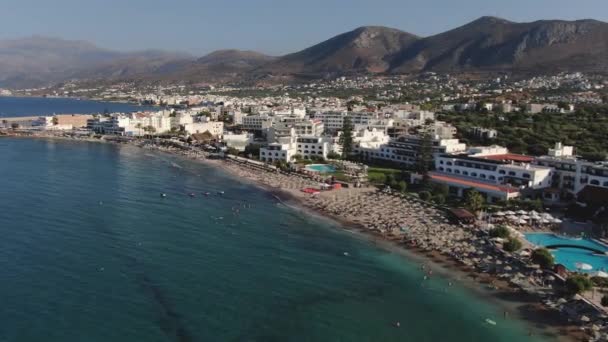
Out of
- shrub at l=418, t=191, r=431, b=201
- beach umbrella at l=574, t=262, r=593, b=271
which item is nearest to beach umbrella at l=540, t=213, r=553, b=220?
beach umbrella at l=574, t=262, r=593, b=271

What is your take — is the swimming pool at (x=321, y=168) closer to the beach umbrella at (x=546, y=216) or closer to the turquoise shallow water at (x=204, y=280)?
the turquoise shallow water at (x=204, y=280)

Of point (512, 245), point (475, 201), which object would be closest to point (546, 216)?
point (475, 201)

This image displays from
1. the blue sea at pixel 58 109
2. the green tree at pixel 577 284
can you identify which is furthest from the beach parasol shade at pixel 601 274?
the blue sea at pixel 58 109

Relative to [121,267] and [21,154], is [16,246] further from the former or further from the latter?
[21,154]

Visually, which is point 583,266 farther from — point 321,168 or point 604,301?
point 321,168

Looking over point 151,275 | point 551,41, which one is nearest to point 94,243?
point 151,275
